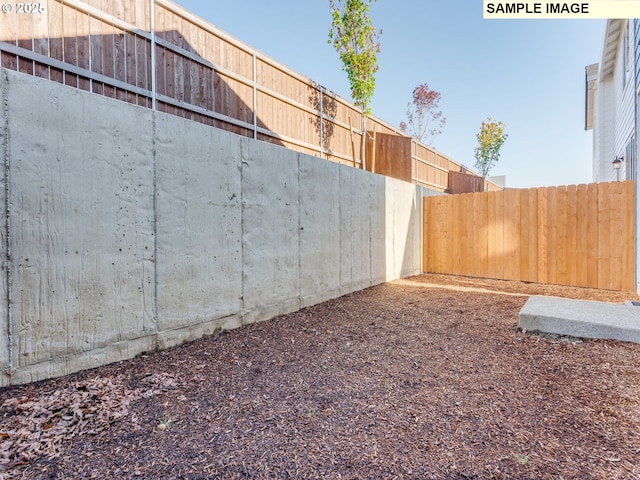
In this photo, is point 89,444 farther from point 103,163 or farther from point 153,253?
point 103,163

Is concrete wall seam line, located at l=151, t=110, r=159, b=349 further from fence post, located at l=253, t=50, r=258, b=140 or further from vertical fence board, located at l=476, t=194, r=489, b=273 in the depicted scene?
vertical fence board, located at l=476, t=194, r=489, b=273

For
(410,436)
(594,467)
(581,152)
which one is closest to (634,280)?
(594,467)

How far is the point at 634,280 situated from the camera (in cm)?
461

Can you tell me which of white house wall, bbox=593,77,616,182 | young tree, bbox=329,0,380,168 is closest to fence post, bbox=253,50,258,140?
young tree, bbox=329,0,380,168

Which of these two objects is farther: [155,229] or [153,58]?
[153,58]

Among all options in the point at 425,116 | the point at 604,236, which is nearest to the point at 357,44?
the point at 604,236

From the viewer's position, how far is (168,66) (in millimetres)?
3570

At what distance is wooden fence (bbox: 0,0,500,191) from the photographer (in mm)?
2723

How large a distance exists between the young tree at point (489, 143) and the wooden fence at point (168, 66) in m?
14.3

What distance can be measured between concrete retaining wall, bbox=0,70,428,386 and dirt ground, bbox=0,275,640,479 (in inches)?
9.5

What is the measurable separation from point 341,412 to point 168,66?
3.82m

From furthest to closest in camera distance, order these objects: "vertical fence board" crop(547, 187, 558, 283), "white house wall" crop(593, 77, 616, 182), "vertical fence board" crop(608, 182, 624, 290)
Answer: "white house wall" crop(593, 77, 616, 182) < "vertical fence board" crop(547, 187, 558, 283) < "vertical fence board" crop(608, 182, 624, 290)

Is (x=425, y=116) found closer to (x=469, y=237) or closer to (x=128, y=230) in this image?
(x=469, y=237)

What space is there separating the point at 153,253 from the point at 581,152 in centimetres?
1848
